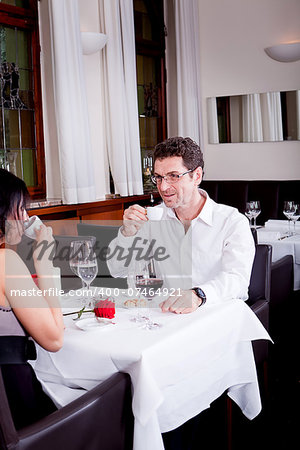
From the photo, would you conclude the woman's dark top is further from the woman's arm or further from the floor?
the floor

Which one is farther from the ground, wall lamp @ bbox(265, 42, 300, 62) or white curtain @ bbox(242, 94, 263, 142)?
wall lamp @ bbox(265, 42, 300, 62)

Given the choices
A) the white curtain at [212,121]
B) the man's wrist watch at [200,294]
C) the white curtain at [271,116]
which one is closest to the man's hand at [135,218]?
the man's wrist watch at [200,294]

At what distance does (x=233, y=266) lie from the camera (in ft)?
7.23

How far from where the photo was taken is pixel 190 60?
665 cm

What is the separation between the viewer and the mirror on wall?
6.37 meters

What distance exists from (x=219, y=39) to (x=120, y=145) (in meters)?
2.19

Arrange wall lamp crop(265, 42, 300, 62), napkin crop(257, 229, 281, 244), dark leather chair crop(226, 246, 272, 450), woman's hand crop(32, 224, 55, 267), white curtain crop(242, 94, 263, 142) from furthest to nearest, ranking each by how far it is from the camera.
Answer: white curtain crop(242, 94, 263, 142) → wall lamp crop(265, 42, 300, 62) → napkin crop(257, 229, 281, 244) → dark leather chair crop(226, 246, 272, 450) → woman's hand crop(32, 224, 55, 267)

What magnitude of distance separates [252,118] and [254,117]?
0.03 meters

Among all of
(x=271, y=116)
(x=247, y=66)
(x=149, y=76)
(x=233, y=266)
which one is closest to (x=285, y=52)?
(x=247, y=66)

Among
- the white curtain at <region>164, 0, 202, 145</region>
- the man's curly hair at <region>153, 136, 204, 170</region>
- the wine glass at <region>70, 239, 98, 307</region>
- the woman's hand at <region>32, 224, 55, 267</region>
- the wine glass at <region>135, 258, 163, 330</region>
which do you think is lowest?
the wine glass at <region>135, 258, 163, 330</region>

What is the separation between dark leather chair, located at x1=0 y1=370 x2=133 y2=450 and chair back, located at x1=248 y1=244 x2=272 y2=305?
1.07 m

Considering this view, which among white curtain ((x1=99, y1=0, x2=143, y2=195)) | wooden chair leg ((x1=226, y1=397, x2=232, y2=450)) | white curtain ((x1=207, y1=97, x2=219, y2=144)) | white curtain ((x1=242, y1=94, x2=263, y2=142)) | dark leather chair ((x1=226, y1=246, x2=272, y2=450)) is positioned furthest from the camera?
white curtain ((x1=207, y1=97, x2=219, y2=144))

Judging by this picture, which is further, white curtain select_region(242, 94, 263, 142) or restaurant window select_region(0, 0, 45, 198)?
white curtain select_region(242, 94, 263, 142)

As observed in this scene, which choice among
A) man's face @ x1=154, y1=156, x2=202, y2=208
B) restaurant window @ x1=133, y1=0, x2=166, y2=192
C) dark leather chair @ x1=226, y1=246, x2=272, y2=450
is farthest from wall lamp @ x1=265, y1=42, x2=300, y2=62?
man's face @ x1=154, y1=156, x2=202, y2=208
